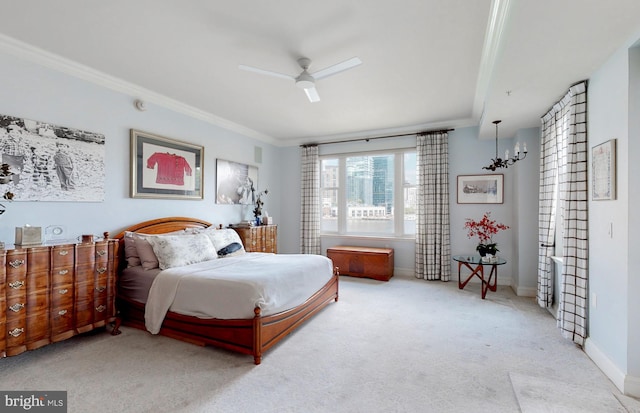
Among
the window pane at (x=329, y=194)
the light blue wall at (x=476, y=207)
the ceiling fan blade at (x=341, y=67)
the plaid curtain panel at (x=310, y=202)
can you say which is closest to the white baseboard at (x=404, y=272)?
the light blue wall at (x=476, y=207)

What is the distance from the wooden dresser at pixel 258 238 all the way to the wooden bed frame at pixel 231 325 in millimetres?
1559

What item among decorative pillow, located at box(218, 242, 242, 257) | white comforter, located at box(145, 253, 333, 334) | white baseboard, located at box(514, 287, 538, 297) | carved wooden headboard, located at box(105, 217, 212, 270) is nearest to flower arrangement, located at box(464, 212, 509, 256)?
white baseboard, located at box(514, 287, 538, 297)

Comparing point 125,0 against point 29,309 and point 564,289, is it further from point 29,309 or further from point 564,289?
point 564,289

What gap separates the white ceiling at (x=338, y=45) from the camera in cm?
212

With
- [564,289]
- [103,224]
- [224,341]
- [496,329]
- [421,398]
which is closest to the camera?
[421,398]

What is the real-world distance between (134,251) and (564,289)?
14.6 feet

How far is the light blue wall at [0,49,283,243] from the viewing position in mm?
2762

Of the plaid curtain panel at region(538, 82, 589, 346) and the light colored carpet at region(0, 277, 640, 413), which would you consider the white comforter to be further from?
the plaid curtain panel at region(538, 82, 589, 346)

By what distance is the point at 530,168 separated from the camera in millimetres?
4289

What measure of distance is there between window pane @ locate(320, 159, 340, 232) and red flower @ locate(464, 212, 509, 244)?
2.50m

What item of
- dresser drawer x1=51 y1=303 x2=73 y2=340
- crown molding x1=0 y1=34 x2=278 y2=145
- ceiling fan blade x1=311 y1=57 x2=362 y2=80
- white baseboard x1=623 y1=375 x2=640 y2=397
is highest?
crown molding x1=0 y1=34 x2=278 y2=145

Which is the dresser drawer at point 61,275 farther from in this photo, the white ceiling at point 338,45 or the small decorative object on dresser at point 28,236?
the white ceiling at point 338,45

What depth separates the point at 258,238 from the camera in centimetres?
515

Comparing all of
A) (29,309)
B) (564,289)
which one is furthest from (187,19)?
(564,289)
